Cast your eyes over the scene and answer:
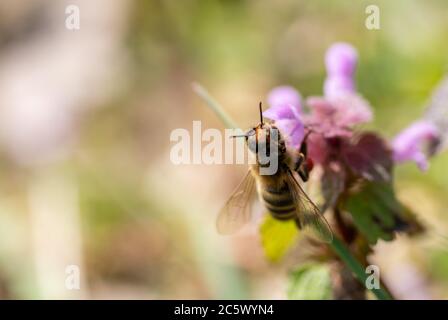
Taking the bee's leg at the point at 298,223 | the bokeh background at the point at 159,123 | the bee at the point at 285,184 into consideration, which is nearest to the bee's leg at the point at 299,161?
the bee at the point at 285,184

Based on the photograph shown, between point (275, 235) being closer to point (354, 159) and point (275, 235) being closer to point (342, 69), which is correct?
point (354, 159)

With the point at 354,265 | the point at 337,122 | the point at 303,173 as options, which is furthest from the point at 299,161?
the point at 354,265

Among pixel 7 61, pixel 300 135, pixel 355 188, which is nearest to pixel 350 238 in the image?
pixel 355 188

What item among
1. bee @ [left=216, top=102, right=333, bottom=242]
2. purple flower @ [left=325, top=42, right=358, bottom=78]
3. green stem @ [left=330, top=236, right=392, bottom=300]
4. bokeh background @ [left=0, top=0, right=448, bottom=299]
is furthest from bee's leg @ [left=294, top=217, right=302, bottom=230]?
bokeh background @ [left=0, top=0, right=448, bottom=299]

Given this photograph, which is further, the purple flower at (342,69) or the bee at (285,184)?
the purple flower at (342,69)

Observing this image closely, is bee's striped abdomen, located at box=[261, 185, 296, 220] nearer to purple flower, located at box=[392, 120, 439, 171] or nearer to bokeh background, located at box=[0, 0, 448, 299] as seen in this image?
purple flower, located at box=[392, 120, 439, 171]

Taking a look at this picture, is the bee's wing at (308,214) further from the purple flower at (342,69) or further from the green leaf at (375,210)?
the purple flower at (342,69)
